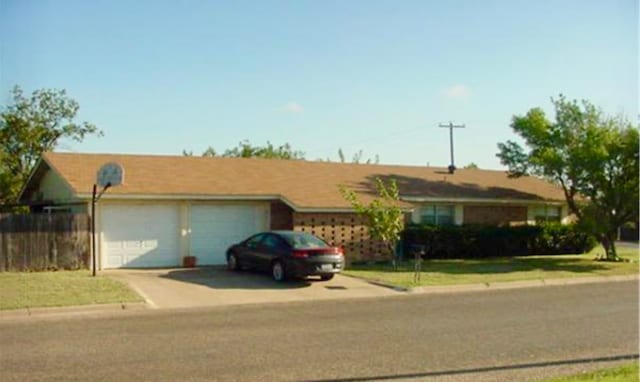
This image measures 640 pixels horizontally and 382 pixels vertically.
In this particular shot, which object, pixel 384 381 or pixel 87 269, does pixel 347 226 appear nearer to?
pixel 87 269

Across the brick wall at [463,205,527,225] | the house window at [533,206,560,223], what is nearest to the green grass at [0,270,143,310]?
the brick wall at [463,205,527,225]

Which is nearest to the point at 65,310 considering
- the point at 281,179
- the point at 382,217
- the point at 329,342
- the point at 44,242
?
the point at 329,342

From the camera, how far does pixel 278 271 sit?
62.7 feet

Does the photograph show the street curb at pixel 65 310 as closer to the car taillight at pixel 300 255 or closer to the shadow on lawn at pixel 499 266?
the car taillight at pixel 300 255

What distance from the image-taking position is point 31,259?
20516 millimetres

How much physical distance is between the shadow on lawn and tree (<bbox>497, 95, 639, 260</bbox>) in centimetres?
188

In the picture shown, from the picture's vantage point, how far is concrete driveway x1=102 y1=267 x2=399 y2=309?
15.9 metres

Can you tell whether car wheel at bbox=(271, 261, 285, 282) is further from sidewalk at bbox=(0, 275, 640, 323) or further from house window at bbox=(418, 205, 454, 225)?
house window at bbox=(418, 205, 454, 225)

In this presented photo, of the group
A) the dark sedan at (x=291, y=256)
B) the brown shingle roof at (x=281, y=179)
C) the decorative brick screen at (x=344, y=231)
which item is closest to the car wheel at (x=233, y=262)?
the dark sedan at (x=291, y=256)

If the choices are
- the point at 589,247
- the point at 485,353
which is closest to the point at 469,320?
the point at 485,353

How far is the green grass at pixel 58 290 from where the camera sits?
14.3 m

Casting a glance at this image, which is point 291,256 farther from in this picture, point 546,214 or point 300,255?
point 546,214

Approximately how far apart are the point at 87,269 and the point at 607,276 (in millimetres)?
16301

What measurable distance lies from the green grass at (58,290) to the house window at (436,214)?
1454 centimetres
